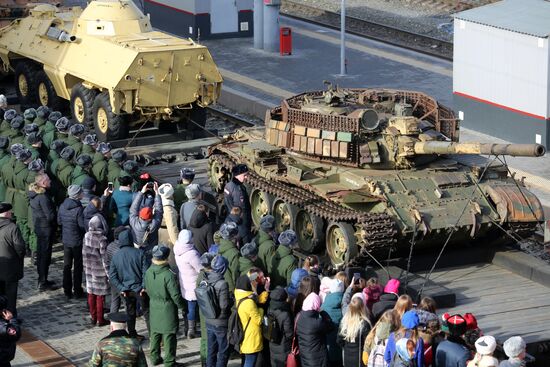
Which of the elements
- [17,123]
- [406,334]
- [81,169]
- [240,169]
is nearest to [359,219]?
[240,169]

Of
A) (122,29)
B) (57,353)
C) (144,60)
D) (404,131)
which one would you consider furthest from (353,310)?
(122,29)

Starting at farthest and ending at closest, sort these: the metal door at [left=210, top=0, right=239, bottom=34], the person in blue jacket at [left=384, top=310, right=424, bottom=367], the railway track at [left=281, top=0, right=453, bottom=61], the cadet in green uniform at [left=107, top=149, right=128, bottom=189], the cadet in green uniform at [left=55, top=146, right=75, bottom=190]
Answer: the metal door at [left=210, top=0, right=239, bottom=34] < the railway track at [left=281, top=0, right=453, bottom=61] < the cadet in green uniform at [left=107, top=149, right=128, bottom=189] < the cadet in green uniform at [left=55, top=146, right=75, bottom=190] < the person in blue jacket at [left=384, top=310, right=424, bottom=367]

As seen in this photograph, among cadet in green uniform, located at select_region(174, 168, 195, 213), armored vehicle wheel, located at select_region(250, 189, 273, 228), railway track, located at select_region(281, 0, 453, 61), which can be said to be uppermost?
cadet in green uniform, located at select_region(174, 168, 195, 213)

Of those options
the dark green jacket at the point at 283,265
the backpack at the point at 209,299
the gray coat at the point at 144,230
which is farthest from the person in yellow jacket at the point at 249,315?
the gray coat at the point at 144,230

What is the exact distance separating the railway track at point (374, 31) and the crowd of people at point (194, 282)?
1793 centimetres

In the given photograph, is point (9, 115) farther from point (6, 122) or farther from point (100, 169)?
point (100, 169)

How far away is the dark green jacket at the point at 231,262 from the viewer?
18.6 meters

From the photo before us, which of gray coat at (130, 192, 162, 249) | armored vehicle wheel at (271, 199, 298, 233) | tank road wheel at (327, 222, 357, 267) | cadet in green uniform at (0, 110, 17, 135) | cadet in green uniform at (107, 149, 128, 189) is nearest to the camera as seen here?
gray coat at (130, 192, 162, 249)

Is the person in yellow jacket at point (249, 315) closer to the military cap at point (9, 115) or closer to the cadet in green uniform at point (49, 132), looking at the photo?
the cadet in green uniform at point (49, 132)

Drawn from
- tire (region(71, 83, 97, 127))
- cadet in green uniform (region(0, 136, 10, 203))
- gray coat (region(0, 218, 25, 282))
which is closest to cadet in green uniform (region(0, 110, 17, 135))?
cadet in green uniform (region(0, 136, 10, 203))

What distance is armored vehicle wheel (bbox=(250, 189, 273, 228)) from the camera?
75.7 feet

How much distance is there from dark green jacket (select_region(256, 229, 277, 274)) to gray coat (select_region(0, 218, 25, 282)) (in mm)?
3442

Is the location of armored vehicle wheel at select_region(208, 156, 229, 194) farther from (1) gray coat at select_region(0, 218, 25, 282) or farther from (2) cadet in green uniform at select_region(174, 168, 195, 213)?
(1) gray coat at select_region(0, 218, 25, 282)

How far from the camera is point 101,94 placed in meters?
29.2
